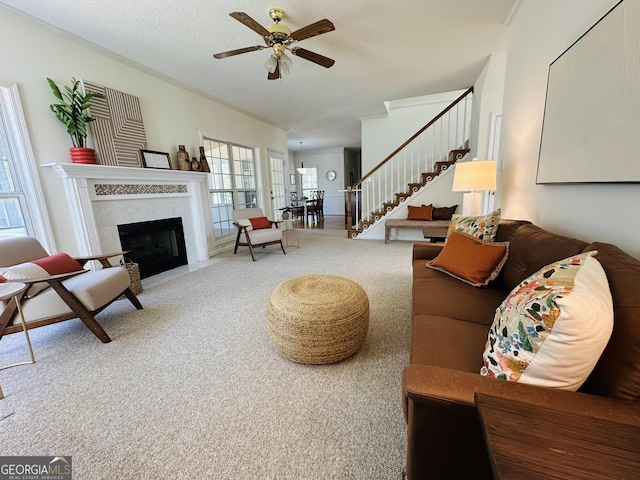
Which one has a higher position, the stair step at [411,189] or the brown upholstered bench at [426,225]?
the stair step at [411,189]

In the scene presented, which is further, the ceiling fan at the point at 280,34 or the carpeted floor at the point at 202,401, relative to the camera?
the ceiling fan at the point at 280,34

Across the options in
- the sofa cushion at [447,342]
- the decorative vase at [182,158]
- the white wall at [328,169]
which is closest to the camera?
the sofa cushion at [447,342]

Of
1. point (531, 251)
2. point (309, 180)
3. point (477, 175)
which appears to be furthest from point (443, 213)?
point (309, 180)

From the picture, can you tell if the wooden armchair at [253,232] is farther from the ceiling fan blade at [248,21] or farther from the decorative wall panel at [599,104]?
the decorative wall panel at [599,104]

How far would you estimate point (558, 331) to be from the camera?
0.66 metres

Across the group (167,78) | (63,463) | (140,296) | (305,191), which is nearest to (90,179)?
(140,296)

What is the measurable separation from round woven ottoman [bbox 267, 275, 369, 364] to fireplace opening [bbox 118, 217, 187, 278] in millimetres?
2651

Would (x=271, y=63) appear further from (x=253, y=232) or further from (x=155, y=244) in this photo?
(x=155, y=244)

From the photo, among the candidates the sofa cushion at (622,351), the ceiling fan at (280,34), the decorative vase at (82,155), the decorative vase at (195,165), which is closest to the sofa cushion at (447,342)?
the sofa cushion at (622,351)

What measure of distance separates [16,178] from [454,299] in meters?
3.76

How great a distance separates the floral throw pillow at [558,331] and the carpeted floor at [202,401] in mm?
663

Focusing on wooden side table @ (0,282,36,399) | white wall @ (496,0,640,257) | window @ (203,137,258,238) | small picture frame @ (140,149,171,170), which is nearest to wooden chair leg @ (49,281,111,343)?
wooden side table @ (0,282,36,399)

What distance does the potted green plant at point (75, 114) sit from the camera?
2496mm

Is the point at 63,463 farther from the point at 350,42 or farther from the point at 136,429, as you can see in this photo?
the point at 350,42
